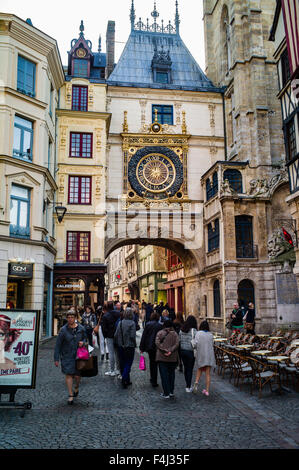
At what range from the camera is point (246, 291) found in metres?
23.0

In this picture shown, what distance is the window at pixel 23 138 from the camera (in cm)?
1798

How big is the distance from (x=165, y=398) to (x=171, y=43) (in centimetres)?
3050

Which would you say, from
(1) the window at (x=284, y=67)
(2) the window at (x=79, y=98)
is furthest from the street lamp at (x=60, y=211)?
(1) the window at (x=284, y=67)

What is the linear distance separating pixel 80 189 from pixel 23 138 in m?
6.68

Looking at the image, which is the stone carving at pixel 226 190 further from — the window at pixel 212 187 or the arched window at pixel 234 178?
the window at pixel 212 187

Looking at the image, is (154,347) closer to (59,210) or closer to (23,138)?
(59,210)

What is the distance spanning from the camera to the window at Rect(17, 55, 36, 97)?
18531mm

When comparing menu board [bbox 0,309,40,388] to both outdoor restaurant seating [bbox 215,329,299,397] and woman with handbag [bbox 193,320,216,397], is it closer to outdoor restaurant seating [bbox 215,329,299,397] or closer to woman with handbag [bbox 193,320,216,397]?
woman with handbag [bbox 193,320,216,397]

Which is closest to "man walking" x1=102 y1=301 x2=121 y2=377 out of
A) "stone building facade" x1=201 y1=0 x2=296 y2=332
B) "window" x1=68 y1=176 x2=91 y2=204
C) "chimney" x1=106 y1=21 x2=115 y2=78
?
"stone building facade" x1=201 y1=0 x2=296 y2=332

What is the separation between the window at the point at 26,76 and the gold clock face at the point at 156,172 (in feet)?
31.1

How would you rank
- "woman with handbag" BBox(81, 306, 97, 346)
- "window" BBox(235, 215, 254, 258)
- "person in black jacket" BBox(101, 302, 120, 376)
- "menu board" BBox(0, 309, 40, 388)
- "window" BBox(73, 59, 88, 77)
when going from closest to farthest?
"menu board" BBox(0, 309, 40, 388) < "person in black jacket" BBox(101, 302, 120, 376) < "woman with handbag" BBox(81, 306, 97, 346) < "window" BBox(235, 215, 254, 258) < "window" BBox(73, 59, 88, 77)

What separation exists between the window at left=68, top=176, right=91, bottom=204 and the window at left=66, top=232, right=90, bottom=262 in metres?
1.93

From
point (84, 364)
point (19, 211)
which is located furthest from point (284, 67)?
point (84, 364)

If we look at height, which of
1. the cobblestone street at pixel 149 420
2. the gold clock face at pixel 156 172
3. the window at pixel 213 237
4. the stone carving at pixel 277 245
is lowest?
the cobblestone street at pixel 149 420
